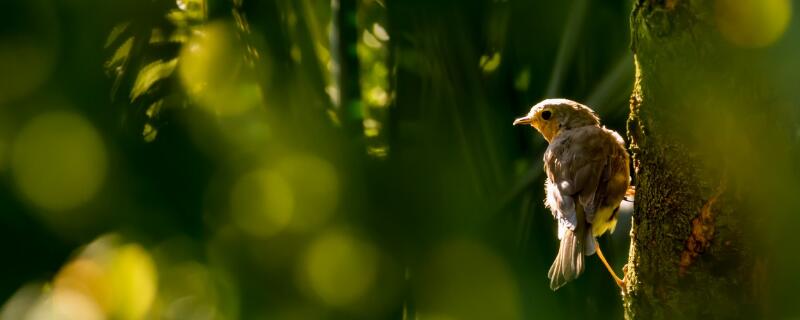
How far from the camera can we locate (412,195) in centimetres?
316

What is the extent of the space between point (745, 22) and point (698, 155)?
0.26 m

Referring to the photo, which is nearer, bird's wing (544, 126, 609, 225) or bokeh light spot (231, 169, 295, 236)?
bird's wing (544, 126, 609, 225)

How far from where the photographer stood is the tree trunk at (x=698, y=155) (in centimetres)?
153

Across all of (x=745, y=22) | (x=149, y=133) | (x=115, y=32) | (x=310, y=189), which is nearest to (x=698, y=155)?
(x=745, y=22)

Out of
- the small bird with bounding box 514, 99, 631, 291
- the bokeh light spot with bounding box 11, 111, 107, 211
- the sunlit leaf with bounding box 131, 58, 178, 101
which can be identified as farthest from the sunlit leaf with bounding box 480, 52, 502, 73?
the bokeh light spot with bounding box 11, 111, 107, 211

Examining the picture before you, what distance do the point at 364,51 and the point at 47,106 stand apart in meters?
1.22

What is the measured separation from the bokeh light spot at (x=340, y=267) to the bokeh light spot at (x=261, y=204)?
17 centimetres

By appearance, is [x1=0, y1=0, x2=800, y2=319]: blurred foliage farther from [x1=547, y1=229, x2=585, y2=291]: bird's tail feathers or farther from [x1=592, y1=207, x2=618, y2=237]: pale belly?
[x1=547, y1=229, x2=585, y2=291]: bird's tail feathers

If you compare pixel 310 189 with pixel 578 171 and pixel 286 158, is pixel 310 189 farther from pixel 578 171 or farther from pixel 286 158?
pixel 578 171

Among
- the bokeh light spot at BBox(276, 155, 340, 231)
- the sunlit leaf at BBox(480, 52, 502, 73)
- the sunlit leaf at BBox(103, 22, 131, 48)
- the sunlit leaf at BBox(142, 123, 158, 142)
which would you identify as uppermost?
the sunlit leaf at BBox(103, 22, 131, 48)

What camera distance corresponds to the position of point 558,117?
297cm

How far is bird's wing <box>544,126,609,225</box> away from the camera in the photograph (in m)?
2.53

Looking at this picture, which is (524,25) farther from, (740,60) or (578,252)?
(740,60)

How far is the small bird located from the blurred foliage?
1.63 feet
